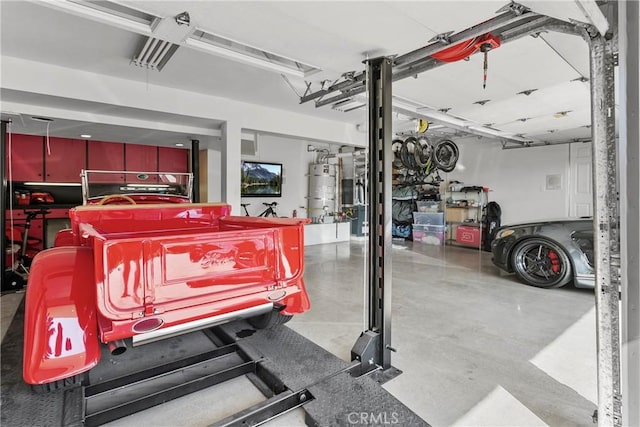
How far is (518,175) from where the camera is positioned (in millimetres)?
8422

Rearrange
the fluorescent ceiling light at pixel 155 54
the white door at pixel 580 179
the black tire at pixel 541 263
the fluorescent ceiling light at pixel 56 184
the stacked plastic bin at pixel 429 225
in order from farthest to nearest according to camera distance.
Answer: the stacked plastic bin at pixel 429 225
the white door at pixel 580 179
the fluorescent ceiling light at pixel 56 184
the black tire at pixel 541 263
the fluorescent ceiling light at pixel 155 54

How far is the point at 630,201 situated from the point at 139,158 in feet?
28.4

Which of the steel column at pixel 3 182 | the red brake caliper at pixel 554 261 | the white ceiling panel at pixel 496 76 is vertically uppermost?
the white ceiling panel at pixel 496 76

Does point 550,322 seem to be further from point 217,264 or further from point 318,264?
point 318,264

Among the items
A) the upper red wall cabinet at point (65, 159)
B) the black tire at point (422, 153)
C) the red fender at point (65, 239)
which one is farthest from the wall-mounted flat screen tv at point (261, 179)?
the red fender at point (65, 239)

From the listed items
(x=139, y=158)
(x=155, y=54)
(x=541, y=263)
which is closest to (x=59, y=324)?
(x=155, y=54)

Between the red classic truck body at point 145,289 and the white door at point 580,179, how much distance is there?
7.94 meters

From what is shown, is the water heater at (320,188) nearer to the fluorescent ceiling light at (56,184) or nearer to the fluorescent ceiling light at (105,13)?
the fluorescent ceiling light at (56,184)

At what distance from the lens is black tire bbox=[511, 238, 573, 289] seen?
450cm

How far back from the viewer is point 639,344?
1.39 m

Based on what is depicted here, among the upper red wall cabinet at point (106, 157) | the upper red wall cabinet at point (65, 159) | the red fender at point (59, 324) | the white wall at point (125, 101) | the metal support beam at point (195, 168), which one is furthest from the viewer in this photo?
the upper red wall cabinet at point (106, 157)

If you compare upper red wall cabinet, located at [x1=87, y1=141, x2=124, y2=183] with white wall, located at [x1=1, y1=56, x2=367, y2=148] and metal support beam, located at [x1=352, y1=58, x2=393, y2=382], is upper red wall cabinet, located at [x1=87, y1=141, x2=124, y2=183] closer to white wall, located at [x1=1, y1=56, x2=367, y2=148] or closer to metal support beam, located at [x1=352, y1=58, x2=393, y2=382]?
white wall, located at [x1=1, y1=56, x2=367, y2=148]

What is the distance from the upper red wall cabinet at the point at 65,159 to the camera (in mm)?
6828

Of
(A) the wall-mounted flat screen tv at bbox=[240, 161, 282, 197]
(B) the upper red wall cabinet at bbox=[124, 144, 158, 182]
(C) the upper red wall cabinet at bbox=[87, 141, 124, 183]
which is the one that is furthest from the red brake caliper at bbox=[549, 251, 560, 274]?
(C) the upper red wall cabinet at bbox=[87, 141, 124, 183]
